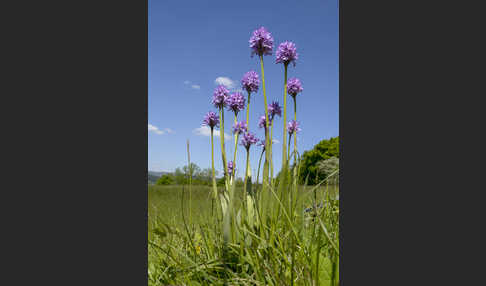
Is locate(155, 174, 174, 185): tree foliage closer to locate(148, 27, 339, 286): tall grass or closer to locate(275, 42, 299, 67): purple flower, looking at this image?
locate(148, 27, 339, 286): tall grass

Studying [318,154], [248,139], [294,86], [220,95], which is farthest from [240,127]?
[318,154]

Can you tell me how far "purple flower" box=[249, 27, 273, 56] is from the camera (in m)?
1.44

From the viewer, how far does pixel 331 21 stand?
4.28 feet

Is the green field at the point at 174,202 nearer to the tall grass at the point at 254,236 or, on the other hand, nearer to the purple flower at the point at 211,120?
the tall grass at the point at 254,236

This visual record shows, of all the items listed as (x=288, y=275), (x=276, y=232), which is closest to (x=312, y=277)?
(x=288, y=275)

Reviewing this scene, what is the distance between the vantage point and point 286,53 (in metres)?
1.46

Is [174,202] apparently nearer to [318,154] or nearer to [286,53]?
[318,154]

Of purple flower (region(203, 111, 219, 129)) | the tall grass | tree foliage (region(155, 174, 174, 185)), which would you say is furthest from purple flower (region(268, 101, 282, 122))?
tree foliage (region(155, 174, 174, 185))

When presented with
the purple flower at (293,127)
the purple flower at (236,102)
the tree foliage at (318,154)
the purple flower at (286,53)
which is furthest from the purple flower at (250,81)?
the tree foliage at (318,154)

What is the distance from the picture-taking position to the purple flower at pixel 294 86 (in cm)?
161

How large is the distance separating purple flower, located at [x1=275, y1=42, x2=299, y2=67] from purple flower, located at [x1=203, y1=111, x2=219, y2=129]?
1.58 feet

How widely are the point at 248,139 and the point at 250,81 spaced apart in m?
0.33

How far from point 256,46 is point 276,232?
94cm

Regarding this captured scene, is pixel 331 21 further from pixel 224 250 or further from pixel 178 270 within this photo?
pixel 178 270
